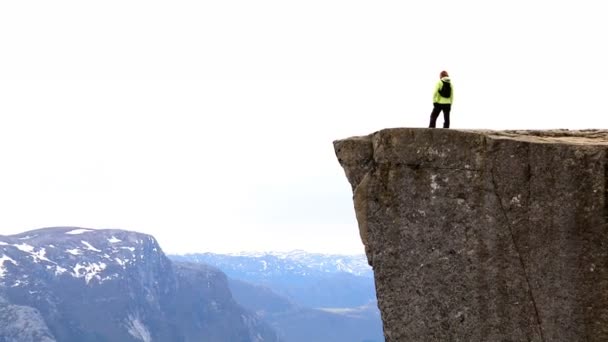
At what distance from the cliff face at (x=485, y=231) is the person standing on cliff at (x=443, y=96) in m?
2.94

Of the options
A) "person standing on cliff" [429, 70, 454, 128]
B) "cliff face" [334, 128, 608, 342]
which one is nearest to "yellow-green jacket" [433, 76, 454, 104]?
"person standing on cliff" [429, 70, 454, 128]

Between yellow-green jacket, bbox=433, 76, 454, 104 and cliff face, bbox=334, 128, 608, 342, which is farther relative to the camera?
yellow-green jacket, bbox=433, 76, 454, 104

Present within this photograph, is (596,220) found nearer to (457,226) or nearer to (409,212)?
(457,226)

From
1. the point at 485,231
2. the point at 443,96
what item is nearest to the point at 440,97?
the point at 443,96

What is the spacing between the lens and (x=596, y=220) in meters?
17.4

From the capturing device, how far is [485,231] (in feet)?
61.8

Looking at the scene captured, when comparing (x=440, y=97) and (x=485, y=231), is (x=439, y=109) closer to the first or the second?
(x=440, y=97)

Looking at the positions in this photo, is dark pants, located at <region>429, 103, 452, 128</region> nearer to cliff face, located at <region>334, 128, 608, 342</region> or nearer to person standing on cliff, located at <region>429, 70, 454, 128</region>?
person standing on cliff, located at <region>429, 70, 454, 128</region>

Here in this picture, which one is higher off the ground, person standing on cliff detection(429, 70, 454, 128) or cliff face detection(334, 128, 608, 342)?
person standing on cliff detection(429, 70, 454, 128)

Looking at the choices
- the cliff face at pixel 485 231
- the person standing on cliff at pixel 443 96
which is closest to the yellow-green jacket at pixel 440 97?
the person standing on cliff at pixel 443 96

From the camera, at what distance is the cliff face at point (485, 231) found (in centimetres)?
1758

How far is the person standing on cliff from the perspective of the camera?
22.9m

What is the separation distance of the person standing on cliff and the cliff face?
2.94 metres

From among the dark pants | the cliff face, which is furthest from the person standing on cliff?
the cliff face
